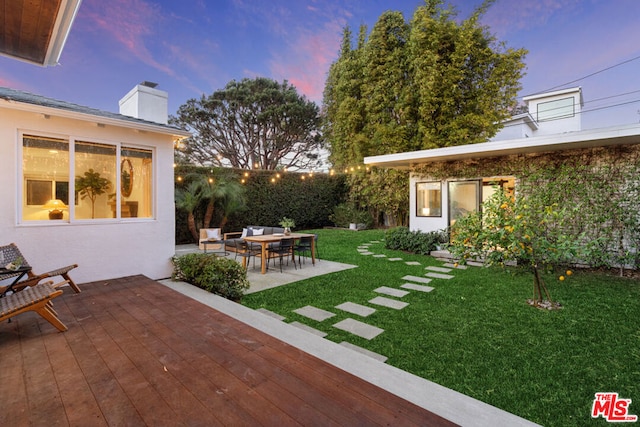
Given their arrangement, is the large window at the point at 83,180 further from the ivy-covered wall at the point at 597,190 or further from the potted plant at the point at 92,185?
the ivy-covered wall at the point at 597,190

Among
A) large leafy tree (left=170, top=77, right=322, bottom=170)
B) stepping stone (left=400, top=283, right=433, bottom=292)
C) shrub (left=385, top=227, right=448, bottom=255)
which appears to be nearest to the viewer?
stepping stone (left=400, top=283, right=433, bottom=292)

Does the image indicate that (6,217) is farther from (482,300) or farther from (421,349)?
(482,300)

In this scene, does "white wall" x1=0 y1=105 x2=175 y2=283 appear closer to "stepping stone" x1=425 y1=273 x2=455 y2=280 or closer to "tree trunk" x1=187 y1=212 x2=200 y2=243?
"tree trunk" x1=187 y1=212 x2=200 y2=243

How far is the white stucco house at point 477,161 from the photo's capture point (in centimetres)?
575

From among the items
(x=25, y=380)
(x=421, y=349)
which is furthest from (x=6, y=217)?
(x=421, y=349)

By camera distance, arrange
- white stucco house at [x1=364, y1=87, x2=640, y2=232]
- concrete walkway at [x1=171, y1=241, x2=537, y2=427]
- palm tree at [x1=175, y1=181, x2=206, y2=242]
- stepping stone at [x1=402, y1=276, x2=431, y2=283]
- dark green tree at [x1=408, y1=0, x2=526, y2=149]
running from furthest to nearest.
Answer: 1. dark green tree at [x1=408, y1=0, x2=526, y2=149]
2. palm tree at [x1=175, y1=181, x2=206, y2=242]
3. white stucco house at [x1=364, y1=87, x2=640, y2=232]
4. stepping stone at [x1=402, y1=276, x2=431, y2=283]
5. concrete walkway at [x1=171, y1=241, x2=537, y2=427]

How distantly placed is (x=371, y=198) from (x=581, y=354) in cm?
1089

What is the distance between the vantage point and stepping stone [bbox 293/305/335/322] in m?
3.64

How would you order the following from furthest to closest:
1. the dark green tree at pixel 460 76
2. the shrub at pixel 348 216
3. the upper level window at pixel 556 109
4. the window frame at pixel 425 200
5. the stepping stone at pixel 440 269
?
the upper level window at pixel 556 109 → the shrub at pixel 348 216 → the dark green tree at pixel 460 76 → the window frame at pixel 425 200 → the stepping stone at pixel 440 269

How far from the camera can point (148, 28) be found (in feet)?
36.3

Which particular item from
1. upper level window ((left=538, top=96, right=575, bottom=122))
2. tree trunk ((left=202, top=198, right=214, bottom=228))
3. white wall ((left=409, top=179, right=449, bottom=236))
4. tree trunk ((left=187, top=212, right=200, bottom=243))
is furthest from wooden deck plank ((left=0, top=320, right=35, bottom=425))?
upper level window ((left=538, top=96, right=575, bottom=122))

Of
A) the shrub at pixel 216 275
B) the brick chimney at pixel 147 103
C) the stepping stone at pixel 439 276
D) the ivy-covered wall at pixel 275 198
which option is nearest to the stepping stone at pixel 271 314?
the shrub at pixel 216 275

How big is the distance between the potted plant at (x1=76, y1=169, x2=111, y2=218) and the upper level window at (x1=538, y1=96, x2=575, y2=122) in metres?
18.8

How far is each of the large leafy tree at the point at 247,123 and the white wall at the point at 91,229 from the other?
14402mm
